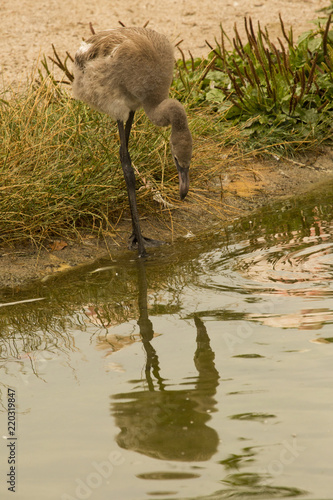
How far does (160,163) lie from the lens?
5.57 m

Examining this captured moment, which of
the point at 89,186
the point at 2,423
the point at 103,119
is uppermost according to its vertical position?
the point at 103,119

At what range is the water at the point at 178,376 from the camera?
241cm

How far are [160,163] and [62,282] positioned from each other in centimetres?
162

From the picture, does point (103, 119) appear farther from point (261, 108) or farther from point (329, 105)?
point (329, 105)

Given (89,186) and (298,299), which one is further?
(89,186)

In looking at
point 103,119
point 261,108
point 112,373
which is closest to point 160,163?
point 103,119

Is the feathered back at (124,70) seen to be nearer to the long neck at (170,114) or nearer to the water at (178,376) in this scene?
the long neck at (170,114)

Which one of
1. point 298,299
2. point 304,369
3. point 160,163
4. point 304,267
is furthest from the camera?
point 160,163

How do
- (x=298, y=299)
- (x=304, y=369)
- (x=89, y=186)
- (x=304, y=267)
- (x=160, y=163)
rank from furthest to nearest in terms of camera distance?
(x=160, y=163), (x=89, y=186), (x=304, y=267), (x=298, y=299), (x=304, y=369)

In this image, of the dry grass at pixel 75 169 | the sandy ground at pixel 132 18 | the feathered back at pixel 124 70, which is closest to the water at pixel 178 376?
the dry grass at pixel 75 169

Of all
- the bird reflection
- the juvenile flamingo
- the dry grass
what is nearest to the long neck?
the juvenile flamingo

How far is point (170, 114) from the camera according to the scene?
4.44 metres

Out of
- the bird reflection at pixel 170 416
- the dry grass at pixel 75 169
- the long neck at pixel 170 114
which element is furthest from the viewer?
the dry grass at pixel 75 169

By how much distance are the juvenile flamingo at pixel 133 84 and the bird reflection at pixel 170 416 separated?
5.43 feet
